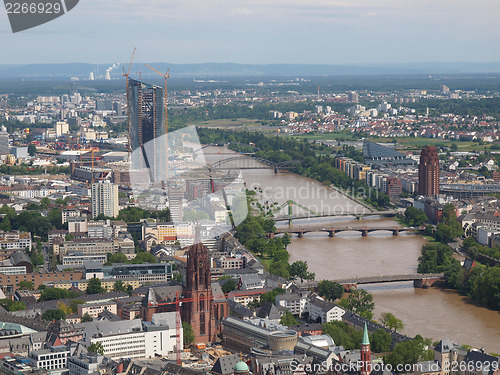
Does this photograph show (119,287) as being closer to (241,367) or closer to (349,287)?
(349,287)

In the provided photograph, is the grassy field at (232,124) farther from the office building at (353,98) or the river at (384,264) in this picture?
the river at (384,264)

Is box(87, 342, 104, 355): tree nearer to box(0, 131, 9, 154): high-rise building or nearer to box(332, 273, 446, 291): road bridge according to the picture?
box(332, 273, 446, 291): road bridge

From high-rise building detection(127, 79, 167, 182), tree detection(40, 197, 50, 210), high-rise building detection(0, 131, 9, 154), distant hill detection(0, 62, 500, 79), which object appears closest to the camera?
tree detection(40, 197, 50, 210)

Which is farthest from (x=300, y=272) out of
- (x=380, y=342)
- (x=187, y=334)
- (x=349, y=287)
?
(x=380, y=342)

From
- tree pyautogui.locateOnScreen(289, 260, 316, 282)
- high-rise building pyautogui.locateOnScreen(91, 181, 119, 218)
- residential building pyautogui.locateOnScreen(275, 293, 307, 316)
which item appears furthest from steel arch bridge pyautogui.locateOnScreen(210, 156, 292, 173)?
residential building pyautogui.locateOnScreen(275, 293, 307, 316)

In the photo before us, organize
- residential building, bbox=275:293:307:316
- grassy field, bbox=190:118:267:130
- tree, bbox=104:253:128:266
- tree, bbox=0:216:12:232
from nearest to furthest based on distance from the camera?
residential building, bbox=275:293:307:316
tree, bbox=104:253:128:266
tree, bbox=0:216:12:232
grassy field, bbox=190:118:267:130

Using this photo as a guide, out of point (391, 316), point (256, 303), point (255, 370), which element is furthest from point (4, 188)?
point (255, 370)
